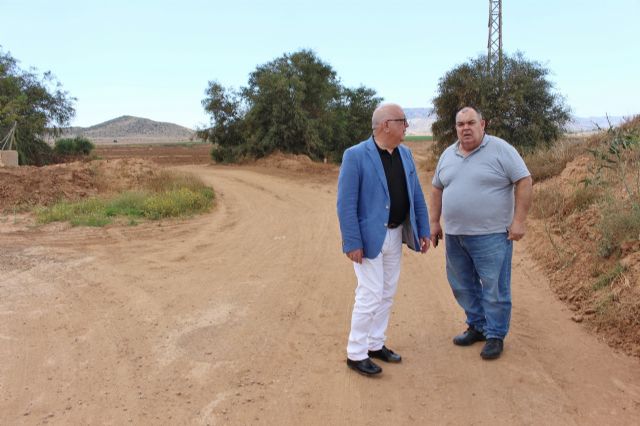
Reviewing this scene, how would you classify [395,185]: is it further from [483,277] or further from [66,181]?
[66,181]

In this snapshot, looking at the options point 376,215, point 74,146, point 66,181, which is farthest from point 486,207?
point 74,146

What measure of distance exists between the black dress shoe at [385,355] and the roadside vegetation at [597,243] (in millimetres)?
1894


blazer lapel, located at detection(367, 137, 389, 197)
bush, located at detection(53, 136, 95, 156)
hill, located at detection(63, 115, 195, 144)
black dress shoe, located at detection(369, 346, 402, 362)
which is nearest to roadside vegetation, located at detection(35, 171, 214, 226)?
black dress shoe, located at detection(369, 346, 402, 362)

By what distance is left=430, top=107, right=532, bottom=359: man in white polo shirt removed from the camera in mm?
4256

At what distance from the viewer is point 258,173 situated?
21547mm

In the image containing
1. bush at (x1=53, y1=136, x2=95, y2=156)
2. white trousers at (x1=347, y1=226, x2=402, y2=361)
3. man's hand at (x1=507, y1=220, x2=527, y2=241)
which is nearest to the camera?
Result: white trousers at (x1=347, y1=226, x2=402, y2=361)

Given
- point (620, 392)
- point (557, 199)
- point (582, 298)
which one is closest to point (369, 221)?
point (620, 392)

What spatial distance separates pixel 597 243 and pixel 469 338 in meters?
2.54

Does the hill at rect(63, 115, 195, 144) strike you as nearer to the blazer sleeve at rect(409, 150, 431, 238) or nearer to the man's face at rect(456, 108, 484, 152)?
the blazer sleeve at rect(409, 150, 431, 238)

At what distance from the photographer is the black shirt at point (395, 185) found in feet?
13.5

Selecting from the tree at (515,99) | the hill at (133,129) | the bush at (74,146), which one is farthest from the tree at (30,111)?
the hill at (133,129)

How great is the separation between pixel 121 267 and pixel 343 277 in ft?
9.83

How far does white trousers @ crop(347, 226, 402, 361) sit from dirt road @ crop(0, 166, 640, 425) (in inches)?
11.0

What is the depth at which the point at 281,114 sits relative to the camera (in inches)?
1013
